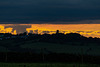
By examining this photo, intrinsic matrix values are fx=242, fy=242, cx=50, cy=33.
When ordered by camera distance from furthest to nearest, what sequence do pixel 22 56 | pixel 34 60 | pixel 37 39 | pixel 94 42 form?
pixel 37 39
pixel 94 42
pixel 22 56
pixel 34 60

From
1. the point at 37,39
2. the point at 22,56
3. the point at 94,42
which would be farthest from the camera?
the point at 37,39

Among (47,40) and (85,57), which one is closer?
(85,57)

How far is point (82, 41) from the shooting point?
156m

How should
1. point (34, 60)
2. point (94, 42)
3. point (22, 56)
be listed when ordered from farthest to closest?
point (94, 42) < point (22, 56) < point (34, 60)

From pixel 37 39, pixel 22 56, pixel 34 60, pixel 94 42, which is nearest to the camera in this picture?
pixel 34 60

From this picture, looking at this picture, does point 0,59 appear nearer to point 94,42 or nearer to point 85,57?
point 85,57

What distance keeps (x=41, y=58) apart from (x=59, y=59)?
3992 mm

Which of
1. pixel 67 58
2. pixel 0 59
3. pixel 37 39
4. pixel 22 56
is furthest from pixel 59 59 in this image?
pixel 37 39

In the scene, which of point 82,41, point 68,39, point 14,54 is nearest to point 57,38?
point 68,39

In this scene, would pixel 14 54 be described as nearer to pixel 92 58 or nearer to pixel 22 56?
pixel 22 56

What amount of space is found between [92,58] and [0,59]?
20.1 metres

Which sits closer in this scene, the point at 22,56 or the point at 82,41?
the point at 22,56

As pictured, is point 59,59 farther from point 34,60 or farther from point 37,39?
point 37,39

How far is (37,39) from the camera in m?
164
